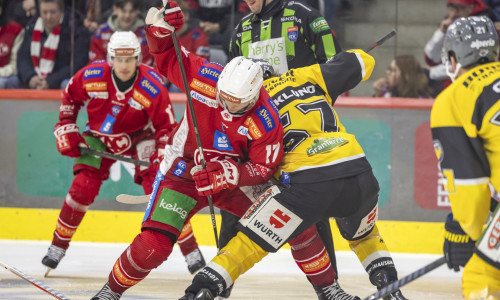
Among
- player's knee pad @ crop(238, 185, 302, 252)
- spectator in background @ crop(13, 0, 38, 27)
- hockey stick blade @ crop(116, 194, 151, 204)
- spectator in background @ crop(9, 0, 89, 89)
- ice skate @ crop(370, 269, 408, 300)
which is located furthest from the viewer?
spectator in background @ crop(13, 0, 38, 27)

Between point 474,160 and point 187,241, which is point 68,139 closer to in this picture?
point 187,241

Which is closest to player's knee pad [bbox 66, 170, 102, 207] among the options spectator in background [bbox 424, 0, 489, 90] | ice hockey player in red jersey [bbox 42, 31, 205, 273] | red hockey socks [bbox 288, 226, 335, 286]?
ice hockey player in red jersey [bbox 42, 31, 205, 273]

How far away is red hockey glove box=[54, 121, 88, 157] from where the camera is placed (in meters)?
4.73

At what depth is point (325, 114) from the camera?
341cm

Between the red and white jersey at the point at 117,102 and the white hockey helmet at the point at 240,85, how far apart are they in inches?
62.2

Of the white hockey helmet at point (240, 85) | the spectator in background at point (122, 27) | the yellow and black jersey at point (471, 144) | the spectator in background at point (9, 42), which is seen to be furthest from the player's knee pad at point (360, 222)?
the spectator in background at point (9, 42)

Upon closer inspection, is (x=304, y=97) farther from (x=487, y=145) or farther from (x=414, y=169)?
(x=414, y=169)

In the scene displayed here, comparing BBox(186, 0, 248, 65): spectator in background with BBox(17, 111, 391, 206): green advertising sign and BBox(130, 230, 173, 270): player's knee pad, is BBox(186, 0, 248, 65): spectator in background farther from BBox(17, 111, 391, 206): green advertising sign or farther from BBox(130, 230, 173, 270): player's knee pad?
BBox(130, 230, 173, 270): player's knee pad

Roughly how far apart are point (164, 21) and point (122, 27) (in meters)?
2.84

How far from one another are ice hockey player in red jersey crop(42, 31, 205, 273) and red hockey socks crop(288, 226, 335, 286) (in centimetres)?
134

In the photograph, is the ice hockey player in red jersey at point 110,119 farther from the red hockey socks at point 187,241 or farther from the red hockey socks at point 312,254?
the red hockey socks at point 312,254

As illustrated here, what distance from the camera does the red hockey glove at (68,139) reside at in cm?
473

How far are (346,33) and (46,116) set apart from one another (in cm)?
218

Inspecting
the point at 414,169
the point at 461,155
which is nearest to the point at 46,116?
the point at 414,169
